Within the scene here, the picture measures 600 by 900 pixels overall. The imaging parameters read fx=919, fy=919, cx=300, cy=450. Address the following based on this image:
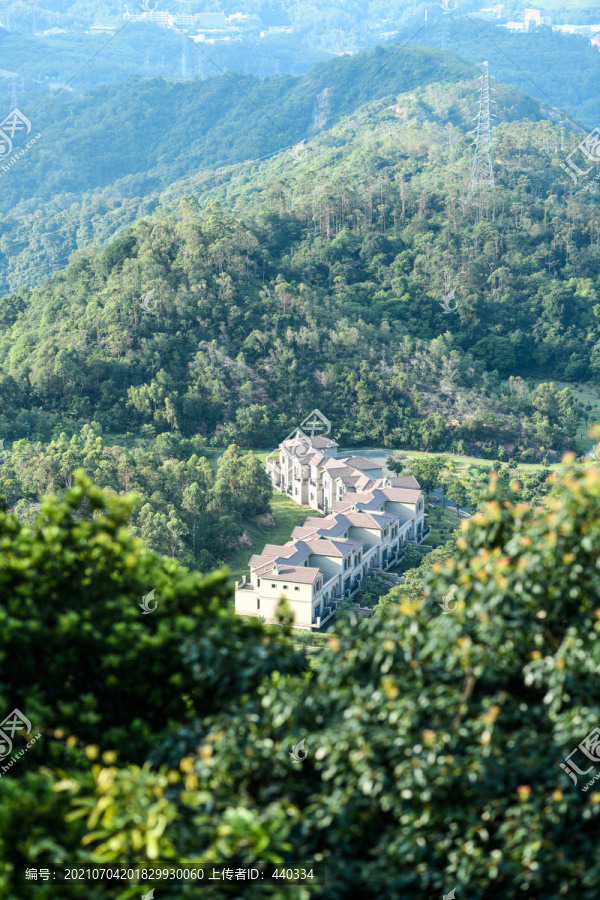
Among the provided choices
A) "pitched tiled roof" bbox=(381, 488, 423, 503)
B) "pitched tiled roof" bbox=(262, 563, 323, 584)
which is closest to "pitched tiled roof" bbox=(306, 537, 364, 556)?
"pitched tiled roof" bbox=(262, 563, 323, 584)

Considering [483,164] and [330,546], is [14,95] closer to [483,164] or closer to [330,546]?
[483,164]

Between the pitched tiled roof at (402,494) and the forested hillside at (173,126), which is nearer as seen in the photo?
the pitched tiled roof at (402,494)

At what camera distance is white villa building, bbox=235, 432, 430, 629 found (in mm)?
22969

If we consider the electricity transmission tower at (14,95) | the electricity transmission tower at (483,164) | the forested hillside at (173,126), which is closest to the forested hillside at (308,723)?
→ the electricity transmission tower at (483,164)

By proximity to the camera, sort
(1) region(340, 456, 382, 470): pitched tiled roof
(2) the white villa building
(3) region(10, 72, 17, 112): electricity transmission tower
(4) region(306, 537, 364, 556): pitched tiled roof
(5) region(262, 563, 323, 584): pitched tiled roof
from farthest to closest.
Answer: (3) region(10, 72, 17, 112): electricity transmission tower, (1) region(340, 456, 382, 470): pitched tiled roof, (4) region(306, 537, 364, 556): pitched tiled roof, (2) the white villa building, (5) region(262, 563, 323, 584): pitched tiled roof

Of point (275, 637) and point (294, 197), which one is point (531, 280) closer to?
point (294, 197)

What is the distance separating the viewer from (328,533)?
26.0 metres

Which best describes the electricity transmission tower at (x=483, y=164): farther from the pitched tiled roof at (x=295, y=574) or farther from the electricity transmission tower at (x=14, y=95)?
the electricity transmission tower at (x=14, y=95)

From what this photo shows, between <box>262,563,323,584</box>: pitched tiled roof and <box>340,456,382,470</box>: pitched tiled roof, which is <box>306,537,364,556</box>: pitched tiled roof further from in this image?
<box>340,456,382,470</box>: pitched tiled roof

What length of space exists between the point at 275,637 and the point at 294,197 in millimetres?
51831

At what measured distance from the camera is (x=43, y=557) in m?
6.17

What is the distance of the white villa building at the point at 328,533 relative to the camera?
23.0 meters

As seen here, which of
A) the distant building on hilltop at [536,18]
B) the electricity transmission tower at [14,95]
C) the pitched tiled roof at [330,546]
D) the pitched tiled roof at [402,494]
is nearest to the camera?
the pitched tiled roof at [330,546]

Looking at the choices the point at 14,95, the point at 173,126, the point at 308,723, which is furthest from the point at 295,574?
the point at 14,95
